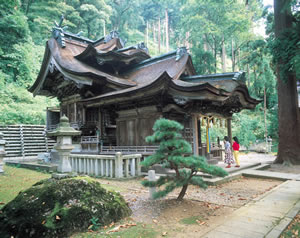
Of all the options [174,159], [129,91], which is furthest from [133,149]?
[174,159]

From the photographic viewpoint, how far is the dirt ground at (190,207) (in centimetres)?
386

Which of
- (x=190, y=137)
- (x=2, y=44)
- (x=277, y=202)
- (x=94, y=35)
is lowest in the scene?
(x=277, y=202)

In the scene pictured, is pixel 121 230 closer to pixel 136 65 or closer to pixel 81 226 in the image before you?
pixel 81 226

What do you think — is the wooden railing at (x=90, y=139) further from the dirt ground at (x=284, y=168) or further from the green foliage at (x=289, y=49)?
the green foliage at (x=289, y=49)

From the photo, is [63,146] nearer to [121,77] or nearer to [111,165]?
[111,165]

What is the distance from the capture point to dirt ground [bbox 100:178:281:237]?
3.86 meters

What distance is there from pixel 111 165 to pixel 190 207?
4409 mm

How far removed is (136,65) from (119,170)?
28.6 ft

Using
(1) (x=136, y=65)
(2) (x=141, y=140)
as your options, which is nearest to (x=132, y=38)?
(1) (x=136, y=65)

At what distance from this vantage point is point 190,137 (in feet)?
34.8

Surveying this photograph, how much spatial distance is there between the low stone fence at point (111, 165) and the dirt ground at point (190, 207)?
110 centimetres

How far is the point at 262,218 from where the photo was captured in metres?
4.23

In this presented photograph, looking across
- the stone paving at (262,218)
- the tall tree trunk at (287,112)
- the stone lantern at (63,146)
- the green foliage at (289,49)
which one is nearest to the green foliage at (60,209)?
the stone lantern at (63,146)

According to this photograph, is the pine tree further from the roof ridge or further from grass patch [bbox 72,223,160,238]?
the roof ridge
